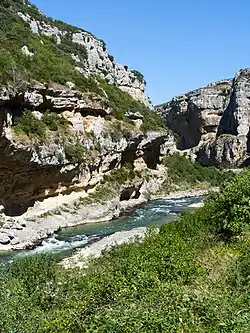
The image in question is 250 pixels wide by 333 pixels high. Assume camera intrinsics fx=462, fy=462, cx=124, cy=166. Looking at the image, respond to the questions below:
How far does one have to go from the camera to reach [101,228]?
149ft

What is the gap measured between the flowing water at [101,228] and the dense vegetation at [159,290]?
41.9 ft

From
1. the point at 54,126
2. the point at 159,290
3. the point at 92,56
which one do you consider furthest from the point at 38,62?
the point at 159,290

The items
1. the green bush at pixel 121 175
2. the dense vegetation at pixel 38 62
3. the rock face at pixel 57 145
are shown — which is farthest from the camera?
the green bush at pixel 121 175

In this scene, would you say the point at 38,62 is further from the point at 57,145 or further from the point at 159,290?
the point at 159,290

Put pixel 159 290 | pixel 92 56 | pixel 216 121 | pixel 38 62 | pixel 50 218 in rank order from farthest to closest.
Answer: pixel 216 121 → pixel 92 56 → pixel 38 62 → pixel 50 218 → pixel 159 290

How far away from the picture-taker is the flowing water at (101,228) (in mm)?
34934

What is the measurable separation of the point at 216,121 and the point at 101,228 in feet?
262

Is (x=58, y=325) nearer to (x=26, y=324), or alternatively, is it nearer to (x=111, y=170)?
(x=26, y=324)

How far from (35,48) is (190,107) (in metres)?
70.7

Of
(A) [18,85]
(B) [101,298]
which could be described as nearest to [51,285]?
(B) [101,298]

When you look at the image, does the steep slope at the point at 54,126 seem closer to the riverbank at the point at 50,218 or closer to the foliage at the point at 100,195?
the foliage at the point at 100,195

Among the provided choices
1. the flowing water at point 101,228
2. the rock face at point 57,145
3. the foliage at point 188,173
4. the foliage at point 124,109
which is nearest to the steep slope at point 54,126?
the rock face at point 57,145

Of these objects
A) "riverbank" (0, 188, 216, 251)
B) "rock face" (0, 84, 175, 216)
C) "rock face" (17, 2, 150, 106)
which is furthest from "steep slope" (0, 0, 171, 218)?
"riverbank" (0, 188, 216, 251)

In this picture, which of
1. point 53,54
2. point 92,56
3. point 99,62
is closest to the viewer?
point 53,54
